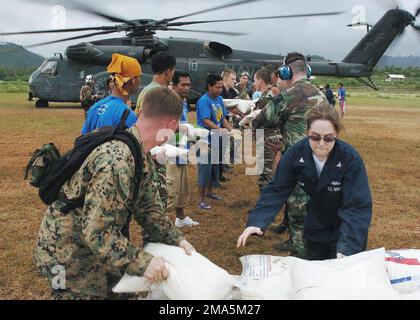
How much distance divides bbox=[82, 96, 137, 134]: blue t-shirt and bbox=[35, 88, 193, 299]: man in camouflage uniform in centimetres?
116

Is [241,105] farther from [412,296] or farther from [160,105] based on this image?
[412,296]

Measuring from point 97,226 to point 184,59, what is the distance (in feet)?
61.6

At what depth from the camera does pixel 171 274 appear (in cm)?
187

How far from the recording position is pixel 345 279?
6.44 ft

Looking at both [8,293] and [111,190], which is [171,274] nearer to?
[111,190]

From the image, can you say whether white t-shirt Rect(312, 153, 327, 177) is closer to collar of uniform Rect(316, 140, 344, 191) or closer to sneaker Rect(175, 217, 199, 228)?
collar of uniform Rect(316, 140, 344, 191)

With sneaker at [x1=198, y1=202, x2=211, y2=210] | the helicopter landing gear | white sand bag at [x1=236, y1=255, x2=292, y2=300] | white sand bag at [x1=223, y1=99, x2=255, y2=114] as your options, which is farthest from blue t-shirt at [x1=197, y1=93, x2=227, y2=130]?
the helicopter landing gear

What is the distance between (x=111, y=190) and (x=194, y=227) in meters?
3.65

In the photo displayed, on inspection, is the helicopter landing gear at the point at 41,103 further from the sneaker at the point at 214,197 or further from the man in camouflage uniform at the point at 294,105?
the man in camouflage uniform at the point at 294,105

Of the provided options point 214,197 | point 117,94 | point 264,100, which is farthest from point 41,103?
point 117,94

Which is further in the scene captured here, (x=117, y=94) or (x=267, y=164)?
(x=267, y=164)

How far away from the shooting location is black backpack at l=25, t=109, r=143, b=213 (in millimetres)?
1824

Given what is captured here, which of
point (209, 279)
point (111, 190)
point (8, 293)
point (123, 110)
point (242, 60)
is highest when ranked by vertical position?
point (242, 60)

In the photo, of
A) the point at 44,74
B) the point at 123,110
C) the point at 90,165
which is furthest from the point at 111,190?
the point at 44,74
